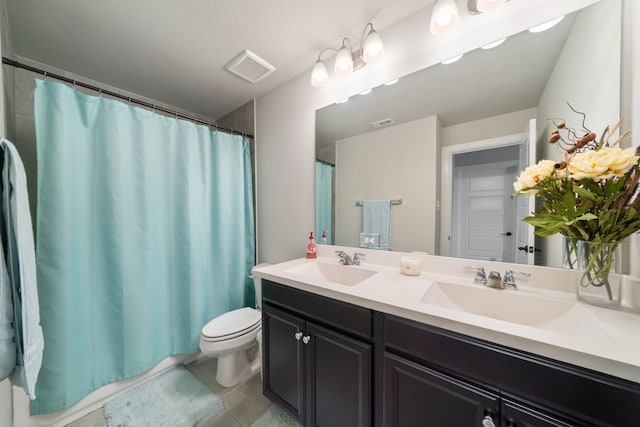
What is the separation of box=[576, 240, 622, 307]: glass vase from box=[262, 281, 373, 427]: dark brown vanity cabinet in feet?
2.50

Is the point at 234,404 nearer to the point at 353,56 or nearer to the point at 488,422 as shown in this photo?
the point at 488,422

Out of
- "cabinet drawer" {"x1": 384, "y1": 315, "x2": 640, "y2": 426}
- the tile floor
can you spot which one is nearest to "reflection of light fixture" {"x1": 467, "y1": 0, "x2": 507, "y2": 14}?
"cabinet drawer" {"x1": 384, "y1": 315, "x2": 640, "y2": 426}

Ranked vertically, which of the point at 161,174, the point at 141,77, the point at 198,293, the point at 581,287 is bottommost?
the point at 198,293

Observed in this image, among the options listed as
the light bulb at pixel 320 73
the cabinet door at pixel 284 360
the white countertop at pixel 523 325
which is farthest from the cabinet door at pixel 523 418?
the light bulb at pixel 320 73

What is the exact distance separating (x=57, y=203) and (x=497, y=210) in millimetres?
2343

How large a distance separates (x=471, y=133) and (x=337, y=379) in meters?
1.35

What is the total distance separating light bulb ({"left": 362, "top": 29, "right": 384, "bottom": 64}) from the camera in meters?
1.17

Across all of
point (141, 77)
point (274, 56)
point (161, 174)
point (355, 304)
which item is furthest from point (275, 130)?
point (355, 304)

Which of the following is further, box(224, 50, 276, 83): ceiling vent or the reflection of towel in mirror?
box(224, 50, 276, 83): ceiling vent

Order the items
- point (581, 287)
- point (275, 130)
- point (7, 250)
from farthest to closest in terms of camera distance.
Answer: point (275, 130) < point (581, 287) < point (7, 250)

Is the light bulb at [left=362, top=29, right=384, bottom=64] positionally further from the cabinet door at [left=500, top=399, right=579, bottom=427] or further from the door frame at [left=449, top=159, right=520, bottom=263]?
the cabinet door at [left=500, top=399, right=579, bottom=427]

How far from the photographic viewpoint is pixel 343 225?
1.54m

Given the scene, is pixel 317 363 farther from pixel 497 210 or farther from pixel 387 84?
pixel 387 84

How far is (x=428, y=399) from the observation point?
0.71 metres
